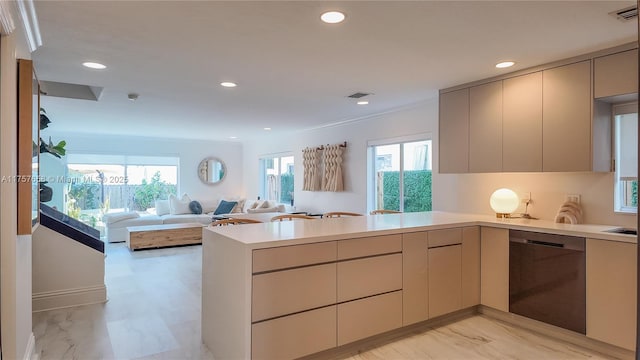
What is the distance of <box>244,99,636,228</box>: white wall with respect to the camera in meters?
3.15

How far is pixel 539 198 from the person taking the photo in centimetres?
354

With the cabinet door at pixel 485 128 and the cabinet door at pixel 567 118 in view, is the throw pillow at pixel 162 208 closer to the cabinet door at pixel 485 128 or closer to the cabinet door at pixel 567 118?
the cabinet door at pixel 485 128

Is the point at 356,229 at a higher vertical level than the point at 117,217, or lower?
higher

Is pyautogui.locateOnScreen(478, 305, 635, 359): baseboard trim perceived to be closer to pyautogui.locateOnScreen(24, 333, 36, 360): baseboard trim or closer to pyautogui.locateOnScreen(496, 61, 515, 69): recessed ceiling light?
pyautogui.locateOnScreen(496, 61, 515, 69): recessed ceiling light

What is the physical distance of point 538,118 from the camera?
3264mm

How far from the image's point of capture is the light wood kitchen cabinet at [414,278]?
287 cm

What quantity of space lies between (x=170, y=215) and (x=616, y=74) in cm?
802

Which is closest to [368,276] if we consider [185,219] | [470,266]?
[470,266]

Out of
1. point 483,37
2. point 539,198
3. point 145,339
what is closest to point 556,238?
point 539,198

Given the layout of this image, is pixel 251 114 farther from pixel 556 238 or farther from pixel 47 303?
pixel 556 238

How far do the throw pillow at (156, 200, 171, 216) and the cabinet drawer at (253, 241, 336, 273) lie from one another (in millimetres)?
7059

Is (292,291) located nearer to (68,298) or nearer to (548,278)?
(548,278)

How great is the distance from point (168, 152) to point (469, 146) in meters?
7.58

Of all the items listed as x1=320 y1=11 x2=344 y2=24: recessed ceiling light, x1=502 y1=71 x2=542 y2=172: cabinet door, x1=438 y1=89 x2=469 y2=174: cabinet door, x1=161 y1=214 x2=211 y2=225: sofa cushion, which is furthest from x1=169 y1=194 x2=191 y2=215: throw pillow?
x1=320 y1=11 x2=344 y2=24: recessed ceiling light
